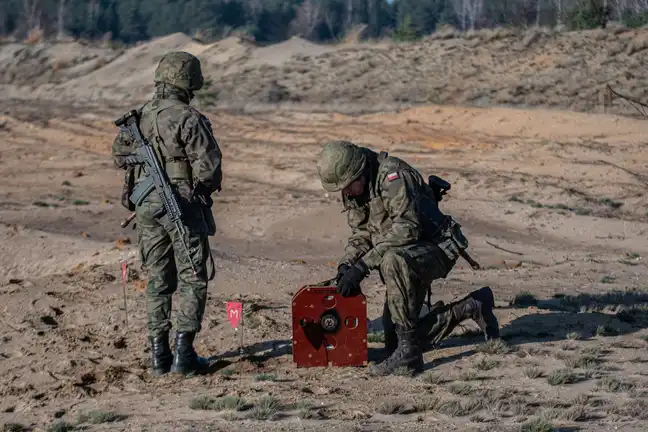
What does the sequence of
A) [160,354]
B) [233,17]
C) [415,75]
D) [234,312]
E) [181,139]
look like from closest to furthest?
[181,139], [160,354], [234,312], [415,75], [233,17]

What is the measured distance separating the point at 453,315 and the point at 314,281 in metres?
3.15

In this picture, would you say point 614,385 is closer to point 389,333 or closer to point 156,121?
point 389,333

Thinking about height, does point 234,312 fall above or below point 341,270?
below

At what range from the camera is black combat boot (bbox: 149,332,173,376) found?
6660mm

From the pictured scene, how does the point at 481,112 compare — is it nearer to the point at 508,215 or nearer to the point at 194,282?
the point at 508,215

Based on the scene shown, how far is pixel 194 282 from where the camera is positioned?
6.49 metres

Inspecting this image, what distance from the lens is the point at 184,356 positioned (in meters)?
6.56

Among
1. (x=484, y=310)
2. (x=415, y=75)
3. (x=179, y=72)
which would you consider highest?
(x=179, y=72)

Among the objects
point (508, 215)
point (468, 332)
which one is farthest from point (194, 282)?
point (508, 215)

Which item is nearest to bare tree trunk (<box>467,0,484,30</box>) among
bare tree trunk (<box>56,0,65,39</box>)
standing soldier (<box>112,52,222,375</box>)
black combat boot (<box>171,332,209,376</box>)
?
bare tree trunk (<box>56,0,65,39</box>)

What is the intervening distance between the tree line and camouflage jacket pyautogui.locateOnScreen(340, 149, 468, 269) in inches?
2149

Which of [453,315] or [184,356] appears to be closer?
[184,356]

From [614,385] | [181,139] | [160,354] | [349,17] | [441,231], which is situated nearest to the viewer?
[614,385]

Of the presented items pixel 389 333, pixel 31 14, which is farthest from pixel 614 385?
pixel 31 14
